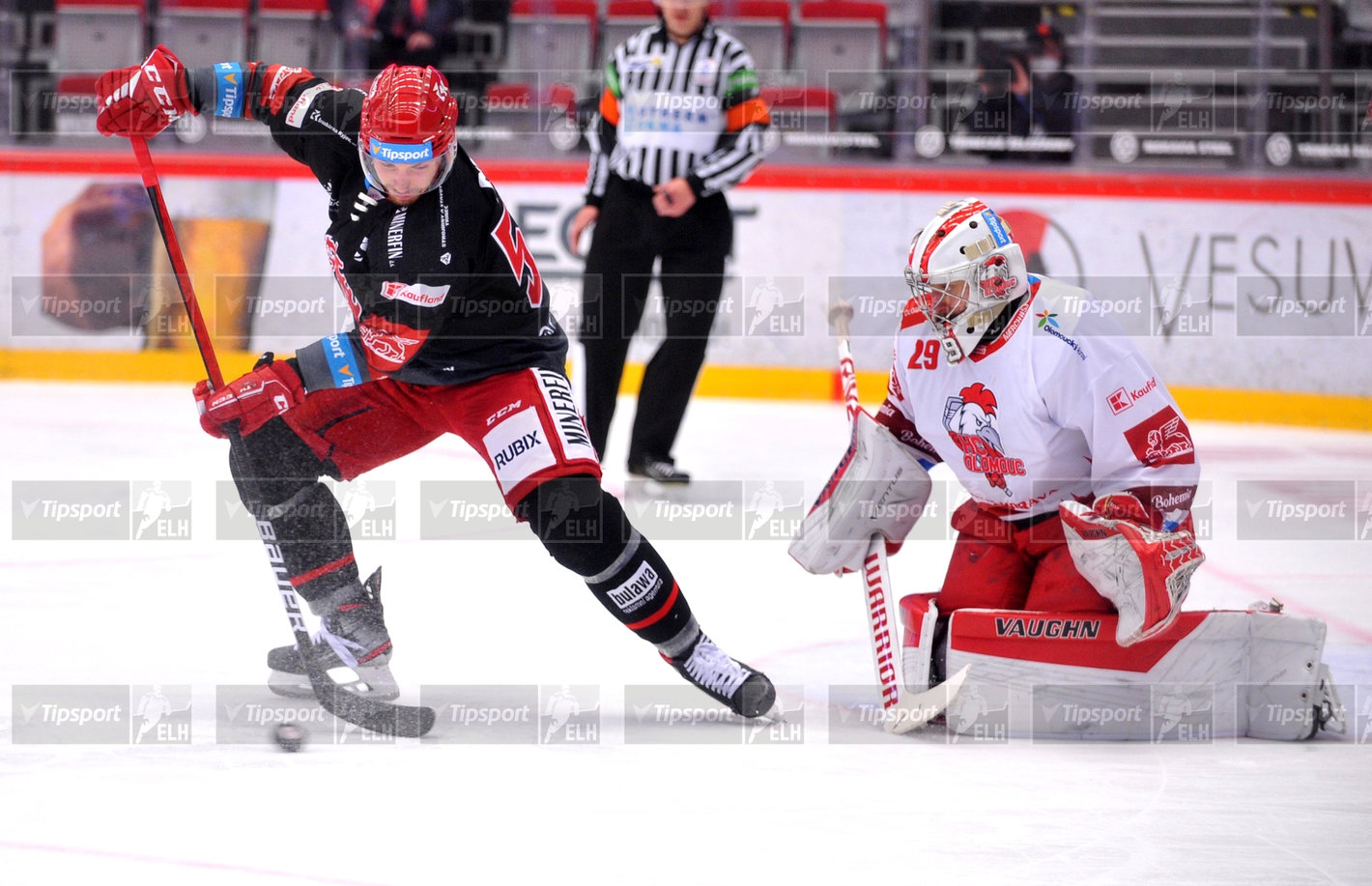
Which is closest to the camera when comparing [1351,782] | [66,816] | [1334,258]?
[66,816]

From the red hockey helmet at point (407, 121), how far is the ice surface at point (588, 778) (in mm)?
1045

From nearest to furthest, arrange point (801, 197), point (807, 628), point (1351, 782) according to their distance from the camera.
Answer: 1. point (1351, 782)
2. point (807, 628)
3. point (801, 197)

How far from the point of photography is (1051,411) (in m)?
2.92

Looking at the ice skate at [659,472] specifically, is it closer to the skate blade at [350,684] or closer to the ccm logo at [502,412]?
the skate blade at [350,684]

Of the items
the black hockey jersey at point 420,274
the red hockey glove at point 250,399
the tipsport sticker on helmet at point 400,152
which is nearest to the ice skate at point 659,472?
the black hockey jersey at point 420,274

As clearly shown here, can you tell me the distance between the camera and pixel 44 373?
7621 millimetres

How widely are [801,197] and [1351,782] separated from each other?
513cm

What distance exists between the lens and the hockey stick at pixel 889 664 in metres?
2.94

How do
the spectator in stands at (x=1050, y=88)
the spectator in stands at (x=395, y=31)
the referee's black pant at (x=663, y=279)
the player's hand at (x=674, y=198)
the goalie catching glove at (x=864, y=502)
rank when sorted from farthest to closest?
the spectator in stands at (x=395, y=31) → the spectator in stands at (x=1050, y=88) → the referee's black pant at (x=663, y=279) → the player's hand at (x=674, y=198) → the goalie catching glove at (x=864, y=502)

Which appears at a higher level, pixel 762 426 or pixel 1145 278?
pixel 1145 278

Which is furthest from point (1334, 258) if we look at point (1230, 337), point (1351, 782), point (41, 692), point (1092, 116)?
point (41, 692)

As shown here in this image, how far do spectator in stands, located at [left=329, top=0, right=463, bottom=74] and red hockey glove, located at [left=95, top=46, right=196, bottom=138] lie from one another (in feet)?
16.6

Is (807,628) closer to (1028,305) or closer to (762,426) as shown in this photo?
(1028,305)

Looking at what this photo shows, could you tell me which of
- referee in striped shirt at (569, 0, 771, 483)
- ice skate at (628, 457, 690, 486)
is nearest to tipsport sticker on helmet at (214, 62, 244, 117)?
referee in striped shirt at (569, 0, 771, 483)
